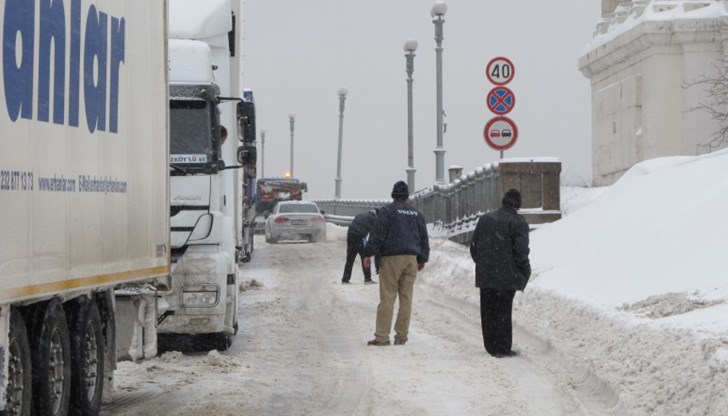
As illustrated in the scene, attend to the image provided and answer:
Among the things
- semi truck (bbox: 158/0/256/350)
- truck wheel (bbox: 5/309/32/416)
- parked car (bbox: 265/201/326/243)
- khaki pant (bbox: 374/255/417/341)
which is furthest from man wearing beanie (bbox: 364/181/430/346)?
parked car (bbox: 265/201/326/243)

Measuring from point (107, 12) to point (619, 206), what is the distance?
52.8 ft

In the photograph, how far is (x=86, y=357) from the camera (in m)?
10.1

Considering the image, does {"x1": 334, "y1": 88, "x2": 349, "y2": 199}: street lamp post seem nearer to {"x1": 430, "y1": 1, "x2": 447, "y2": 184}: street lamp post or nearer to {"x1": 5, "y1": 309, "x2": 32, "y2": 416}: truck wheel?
{"x1": 430, "y1": 1, "x2": 447, "y2": 184}: street lamp post

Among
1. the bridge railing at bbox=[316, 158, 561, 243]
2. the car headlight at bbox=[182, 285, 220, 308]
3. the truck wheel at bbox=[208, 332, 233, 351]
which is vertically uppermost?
the bridge railing at bbox=[316, 158, 561, 243]

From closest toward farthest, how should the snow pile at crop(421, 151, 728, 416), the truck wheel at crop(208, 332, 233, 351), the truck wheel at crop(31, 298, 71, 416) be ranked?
1. the truck wheel at crop(31, 298, 71, 416)
2. the snow pile at crop(421, 151, 728, 416)
3. the truck wheel at crop(208, 332, 233, 351)

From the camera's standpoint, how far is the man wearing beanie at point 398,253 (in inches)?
648

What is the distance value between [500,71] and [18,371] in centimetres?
1657

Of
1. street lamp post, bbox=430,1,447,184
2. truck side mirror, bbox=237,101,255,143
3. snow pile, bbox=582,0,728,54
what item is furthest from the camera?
snow pile, bbox=582,0,728,54

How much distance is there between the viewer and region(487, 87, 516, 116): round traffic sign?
2375cm

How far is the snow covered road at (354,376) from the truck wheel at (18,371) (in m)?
2.95

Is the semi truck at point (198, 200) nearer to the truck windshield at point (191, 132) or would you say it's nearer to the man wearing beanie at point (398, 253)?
the truck windshield at point (191, 132)

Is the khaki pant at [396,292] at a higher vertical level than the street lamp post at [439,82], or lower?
lower

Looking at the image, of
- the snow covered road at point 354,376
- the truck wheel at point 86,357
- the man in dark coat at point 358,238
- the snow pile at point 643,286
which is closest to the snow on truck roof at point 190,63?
the snow covered road at point 354,376

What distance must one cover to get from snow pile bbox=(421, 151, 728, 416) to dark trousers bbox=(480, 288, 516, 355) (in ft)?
1.69
